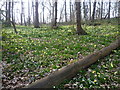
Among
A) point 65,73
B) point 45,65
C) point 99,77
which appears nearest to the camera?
point 65,73

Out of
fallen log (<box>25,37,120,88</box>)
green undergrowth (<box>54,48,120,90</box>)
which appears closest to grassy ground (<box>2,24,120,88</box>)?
green undergrowth (<box>54,48,120,90</box>)

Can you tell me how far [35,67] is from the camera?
7.04m

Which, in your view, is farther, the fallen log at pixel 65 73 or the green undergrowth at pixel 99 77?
the green undergrowth at pixel 99 77

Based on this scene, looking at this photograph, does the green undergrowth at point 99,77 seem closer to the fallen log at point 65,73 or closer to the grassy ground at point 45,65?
the grassy ground at point 45,65

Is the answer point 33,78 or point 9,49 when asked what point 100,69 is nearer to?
point 33,78

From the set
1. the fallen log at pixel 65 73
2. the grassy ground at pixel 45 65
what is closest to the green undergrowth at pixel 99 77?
the grassy ground at pixel 45 65

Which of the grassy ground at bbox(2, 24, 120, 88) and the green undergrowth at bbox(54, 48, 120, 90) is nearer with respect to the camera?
the green undergrowth at bbox(54, 48, 120, 90)

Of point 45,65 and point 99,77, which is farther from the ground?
point 45,65

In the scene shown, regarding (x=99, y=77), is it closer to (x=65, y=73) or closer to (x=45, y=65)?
(x=65, y=73)

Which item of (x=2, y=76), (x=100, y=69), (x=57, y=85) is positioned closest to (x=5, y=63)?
(x=2, y=76)

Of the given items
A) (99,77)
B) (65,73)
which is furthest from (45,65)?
(99,77)

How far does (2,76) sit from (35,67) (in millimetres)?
1608

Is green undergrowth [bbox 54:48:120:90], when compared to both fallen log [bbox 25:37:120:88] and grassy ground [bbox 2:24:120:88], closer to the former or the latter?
grassy ground [bbox 2:24:120:88]

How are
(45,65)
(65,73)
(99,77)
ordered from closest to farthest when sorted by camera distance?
(65,73), (99,77), (45,65)
